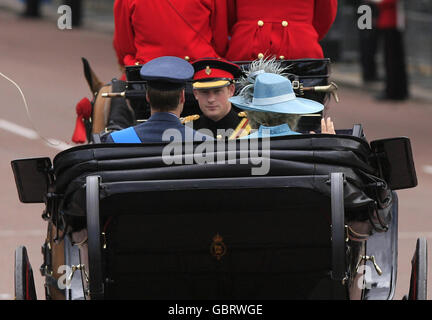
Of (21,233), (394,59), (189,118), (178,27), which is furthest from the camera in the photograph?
(394,59)

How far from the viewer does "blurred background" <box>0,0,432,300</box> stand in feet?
32.3

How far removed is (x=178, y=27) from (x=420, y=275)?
2415mm

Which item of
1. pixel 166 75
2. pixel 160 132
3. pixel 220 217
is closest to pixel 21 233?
pixel 160 132

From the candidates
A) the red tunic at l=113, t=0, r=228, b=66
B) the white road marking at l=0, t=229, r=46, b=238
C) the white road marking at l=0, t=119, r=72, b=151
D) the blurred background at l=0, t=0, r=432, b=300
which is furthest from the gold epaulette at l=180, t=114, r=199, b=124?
the white road marking at l=0, t=119, r=72, b=151

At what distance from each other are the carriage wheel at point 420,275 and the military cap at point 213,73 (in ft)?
4.76

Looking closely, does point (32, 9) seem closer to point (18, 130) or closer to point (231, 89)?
point (18, 130)

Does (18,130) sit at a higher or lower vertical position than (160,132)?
lower

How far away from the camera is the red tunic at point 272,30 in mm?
7176

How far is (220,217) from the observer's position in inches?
203

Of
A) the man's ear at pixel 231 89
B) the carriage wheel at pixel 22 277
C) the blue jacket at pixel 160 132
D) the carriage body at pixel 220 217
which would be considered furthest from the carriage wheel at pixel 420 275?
the carriage wheel at pixel 22 277

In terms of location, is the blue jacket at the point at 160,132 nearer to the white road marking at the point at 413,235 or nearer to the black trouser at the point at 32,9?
the white road marking at the point at 413,235

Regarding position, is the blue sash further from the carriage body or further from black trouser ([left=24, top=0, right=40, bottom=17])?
black trouser ([left=24, top=0, right=40, bottom=17])

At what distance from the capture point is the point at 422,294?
534 cm

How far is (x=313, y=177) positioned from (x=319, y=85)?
211cm
